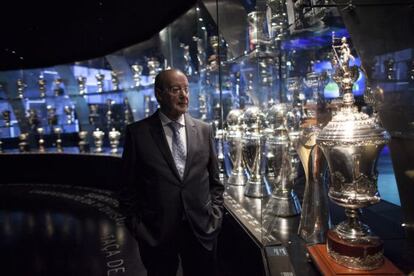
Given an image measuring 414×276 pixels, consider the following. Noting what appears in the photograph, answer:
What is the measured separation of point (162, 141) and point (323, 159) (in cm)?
102

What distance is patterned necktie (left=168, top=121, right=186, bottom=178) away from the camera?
171 centimetres

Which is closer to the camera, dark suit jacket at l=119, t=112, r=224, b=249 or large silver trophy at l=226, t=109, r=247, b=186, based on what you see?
dark suit jacket at l=119, t=112, r=224, b=249

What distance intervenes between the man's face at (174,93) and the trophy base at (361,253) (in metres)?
1.07

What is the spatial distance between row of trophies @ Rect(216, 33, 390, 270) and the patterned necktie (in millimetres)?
736

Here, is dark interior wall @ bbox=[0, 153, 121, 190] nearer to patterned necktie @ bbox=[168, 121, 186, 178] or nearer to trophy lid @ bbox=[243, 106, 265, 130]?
trophy lid @ bbox=[243, 106, 265, 130]

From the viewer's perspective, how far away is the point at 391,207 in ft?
6.82

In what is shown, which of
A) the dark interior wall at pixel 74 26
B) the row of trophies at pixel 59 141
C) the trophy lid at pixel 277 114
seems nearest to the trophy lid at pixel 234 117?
the trophy lid at pixel 277 114

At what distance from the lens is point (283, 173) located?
236cm

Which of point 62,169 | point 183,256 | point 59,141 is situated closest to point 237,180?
point 183,256

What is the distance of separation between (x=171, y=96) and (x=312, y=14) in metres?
1.07

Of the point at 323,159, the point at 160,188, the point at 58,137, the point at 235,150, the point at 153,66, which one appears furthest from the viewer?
the point at 58,137

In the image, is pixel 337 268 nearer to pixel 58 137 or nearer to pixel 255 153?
pixel 255 153

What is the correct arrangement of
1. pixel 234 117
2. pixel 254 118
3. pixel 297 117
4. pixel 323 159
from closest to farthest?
pixel 323 159
pixel 297 117
pixel 254 118
pixel 234 117

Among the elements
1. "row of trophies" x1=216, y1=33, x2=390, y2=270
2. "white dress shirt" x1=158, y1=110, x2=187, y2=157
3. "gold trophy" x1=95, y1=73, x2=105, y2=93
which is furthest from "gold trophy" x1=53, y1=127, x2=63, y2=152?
"white dress shirt" x1=158, y1=110, x2=187, y2=157
